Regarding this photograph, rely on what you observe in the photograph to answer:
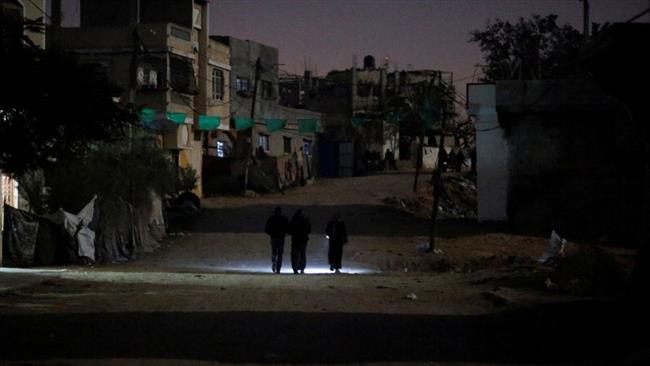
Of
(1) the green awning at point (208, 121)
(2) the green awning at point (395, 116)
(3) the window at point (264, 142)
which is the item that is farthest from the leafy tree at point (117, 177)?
(2) the green awning at point (395, 116)

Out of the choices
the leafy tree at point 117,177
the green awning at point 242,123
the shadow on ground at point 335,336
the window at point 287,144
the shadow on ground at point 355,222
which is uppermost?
the green awning at point 242,123

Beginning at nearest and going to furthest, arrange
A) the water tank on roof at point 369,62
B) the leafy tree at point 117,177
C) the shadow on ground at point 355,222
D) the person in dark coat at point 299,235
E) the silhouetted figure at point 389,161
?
the person in dark coat at point 299,235
the leafy tree at point 117,177
the shadow on ground at point 355,222
the silhouetted figure at point 389,161
the water tank on roof at point 369,62

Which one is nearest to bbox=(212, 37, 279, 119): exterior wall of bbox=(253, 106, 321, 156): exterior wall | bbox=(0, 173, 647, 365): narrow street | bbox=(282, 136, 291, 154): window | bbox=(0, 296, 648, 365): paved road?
bbox=(253, 106, 321, 156): exterior wall

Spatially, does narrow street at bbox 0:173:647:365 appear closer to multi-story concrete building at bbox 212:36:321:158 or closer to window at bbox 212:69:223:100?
window at bbox 212:69:223:100

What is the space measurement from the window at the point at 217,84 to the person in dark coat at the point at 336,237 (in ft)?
99.5

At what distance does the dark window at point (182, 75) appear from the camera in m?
50.5

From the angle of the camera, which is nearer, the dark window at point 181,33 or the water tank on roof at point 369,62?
the dark window at point 181,33

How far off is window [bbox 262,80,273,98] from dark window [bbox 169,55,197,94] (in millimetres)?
14187

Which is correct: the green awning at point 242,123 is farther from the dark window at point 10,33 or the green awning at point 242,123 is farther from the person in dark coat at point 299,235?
the dark window at point 10,33

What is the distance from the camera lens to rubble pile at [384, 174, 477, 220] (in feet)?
155

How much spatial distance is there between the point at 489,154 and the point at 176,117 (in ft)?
59.8

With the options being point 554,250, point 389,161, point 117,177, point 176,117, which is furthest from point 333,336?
point 389,161

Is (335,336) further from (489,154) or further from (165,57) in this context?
(165,57)

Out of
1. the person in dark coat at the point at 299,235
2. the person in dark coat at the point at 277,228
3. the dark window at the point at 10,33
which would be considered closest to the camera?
the dark window at the point at 10,33
